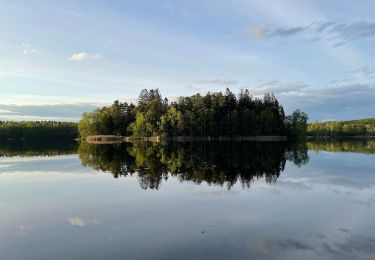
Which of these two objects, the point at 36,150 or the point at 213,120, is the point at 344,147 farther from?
the point at 36,150

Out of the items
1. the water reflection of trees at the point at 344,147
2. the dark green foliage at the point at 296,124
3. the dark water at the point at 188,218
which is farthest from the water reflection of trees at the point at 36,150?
the dark green foliage at the point at 296,124

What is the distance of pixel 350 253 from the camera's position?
11922mm

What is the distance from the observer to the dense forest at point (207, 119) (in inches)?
5290

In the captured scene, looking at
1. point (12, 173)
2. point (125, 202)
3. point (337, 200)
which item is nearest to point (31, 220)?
point (125, 202)

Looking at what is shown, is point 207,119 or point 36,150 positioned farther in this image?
point 207,119

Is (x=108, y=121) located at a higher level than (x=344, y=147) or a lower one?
higher

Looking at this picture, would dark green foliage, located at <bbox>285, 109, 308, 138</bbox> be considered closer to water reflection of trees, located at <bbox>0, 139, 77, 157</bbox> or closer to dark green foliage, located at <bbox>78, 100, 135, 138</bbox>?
dark green foliage, located at <bbox>78, 100, 135, 138</bbox>

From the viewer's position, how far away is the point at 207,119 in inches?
5310

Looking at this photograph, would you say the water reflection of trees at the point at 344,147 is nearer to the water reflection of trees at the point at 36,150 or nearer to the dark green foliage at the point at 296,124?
the dark green foliage at the point at 296,124

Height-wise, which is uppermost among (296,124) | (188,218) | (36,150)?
(296,124)

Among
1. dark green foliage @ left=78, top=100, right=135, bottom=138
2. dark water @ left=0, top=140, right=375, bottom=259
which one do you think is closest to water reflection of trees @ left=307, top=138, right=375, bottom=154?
dark water @ left=0, top=140, right=375, bottom=259

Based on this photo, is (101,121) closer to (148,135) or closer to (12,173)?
(148,135)

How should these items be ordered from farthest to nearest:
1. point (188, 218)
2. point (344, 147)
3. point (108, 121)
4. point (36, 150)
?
point (108, 121)
point (344, 147)
point (36, 150)
point (188, 218)

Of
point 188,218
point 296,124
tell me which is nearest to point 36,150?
point 188,218
